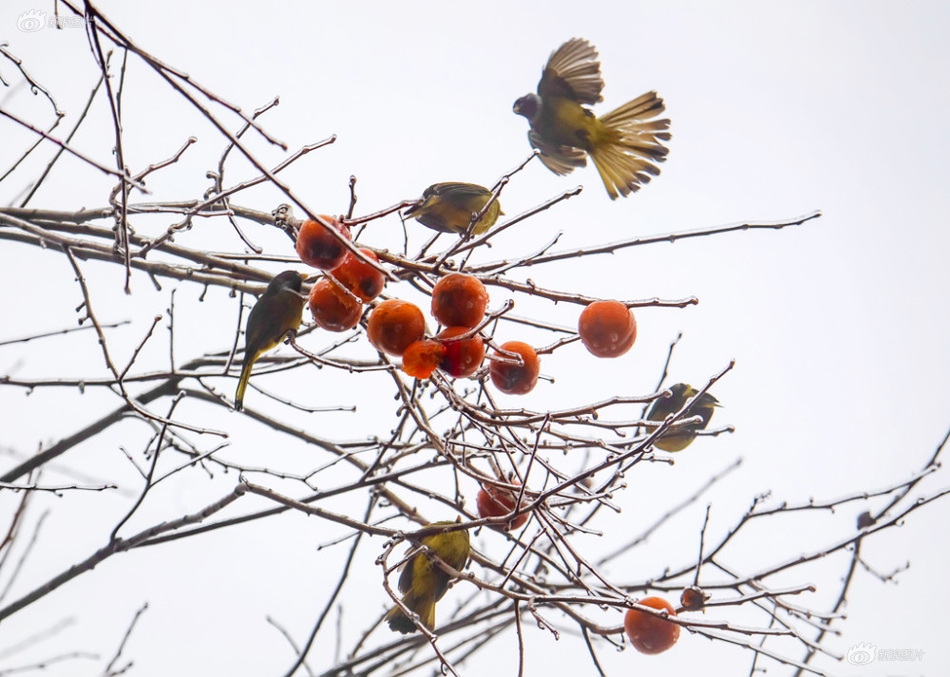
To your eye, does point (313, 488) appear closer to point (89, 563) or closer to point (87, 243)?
point (89, 563)

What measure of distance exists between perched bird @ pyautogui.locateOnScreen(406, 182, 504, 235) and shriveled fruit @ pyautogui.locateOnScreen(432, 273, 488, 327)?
0.36 metres

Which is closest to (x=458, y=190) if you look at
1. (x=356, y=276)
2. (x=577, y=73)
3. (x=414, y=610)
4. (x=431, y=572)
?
(x=356, y=276)

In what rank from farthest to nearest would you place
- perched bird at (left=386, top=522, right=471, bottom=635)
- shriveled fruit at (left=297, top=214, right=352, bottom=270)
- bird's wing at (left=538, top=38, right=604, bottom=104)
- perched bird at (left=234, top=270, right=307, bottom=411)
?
bird's wing at (left=538, top=38, right=604, bottom=104) → perched bird at (left=386, top=522, right=471, bottom=635) → perched bird at (left=234, top=270, right=307, bottom=411) → shriveled fruit at (left=297, top=214, right=352, bottom=270)

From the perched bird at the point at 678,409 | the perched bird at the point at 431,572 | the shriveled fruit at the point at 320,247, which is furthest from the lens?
the perched bird at the point at 678,409

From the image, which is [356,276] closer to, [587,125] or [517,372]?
[517,372]

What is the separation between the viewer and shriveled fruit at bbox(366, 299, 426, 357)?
4.63 ft

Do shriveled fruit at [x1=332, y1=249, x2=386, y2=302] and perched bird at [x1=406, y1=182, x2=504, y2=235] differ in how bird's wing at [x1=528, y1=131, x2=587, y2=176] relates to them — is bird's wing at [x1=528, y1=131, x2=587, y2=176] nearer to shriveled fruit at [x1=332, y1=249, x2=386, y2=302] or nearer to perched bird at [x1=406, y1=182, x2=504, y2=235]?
perched bird at [x1=406, y1=182, x2=504, y2=235]

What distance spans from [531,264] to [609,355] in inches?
10.0

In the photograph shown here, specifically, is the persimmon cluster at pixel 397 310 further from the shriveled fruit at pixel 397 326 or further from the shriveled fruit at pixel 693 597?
the shriveled fruit at pixel 693 597

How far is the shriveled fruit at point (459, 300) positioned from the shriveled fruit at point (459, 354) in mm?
21

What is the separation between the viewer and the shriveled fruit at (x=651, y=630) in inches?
65.6

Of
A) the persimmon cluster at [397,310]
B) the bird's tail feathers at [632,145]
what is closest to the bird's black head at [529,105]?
the bird's tail feathers at [632,145]

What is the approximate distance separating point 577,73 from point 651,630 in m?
1.56

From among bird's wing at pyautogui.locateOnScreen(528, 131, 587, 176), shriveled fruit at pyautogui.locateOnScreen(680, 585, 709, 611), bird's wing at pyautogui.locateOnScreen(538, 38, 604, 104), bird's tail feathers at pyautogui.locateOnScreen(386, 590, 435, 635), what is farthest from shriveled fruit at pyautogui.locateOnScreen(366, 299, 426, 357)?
bird's wing at pyautogui.locateOnScreen(538, 38, 604, 104)
